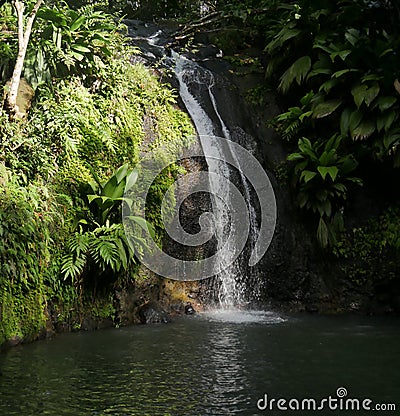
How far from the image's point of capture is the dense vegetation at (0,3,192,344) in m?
5.71

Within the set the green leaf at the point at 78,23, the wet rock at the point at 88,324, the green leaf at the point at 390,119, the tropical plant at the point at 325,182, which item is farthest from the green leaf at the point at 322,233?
the green leaf at the point at 78,23

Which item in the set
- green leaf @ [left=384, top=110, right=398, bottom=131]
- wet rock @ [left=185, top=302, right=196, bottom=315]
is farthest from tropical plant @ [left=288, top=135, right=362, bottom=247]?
wet rock @ [left=185, top=302, right=196, bottom=315]

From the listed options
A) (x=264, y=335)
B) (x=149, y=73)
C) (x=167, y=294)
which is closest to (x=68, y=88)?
(x=149, y=73)

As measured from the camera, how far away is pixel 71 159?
276 inches

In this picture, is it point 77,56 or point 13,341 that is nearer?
point 13,341

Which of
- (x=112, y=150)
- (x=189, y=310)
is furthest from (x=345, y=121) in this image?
(x=189, y=310)

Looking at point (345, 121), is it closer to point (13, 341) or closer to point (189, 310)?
point (189, 310)

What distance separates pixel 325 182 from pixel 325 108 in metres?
1.25

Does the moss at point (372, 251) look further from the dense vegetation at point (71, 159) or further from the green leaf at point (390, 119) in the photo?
the dense vegetation at point (71, 159)

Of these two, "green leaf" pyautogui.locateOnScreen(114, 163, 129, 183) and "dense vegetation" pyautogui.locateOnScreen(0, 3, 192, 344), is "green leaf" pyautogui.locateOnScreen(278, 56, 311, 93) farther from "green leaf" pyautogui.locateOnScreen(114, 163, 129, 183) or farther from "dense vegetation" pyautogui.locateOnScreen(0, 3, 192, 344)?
"green leaf" pyautogui.locateOnScreen(114, 163, 129, 183)

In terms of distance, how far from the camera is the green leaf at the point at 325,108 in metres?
8.34

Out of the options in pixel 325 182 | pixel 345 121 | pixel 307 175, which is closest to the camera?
pixel 307 175

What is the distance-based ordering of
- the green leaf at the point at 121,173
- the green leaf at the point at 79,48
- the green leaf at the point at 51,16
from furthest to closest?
the green leaf at the point at 79,48
the green leaf at the point at 51,16
the green leaf at the point at 121,173

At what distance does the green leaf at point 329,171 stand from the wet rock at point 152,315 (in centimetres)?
294
